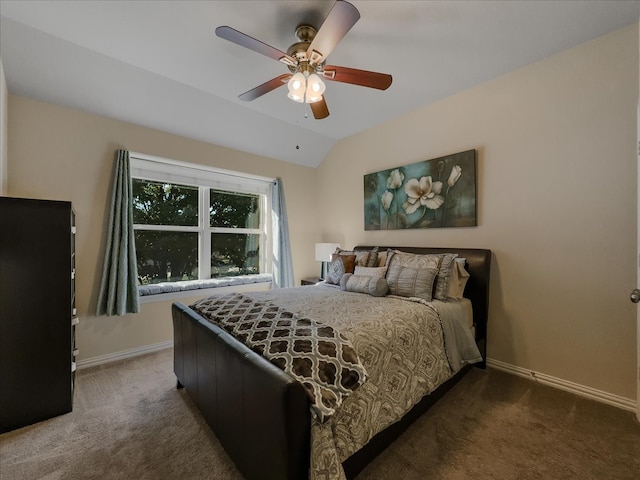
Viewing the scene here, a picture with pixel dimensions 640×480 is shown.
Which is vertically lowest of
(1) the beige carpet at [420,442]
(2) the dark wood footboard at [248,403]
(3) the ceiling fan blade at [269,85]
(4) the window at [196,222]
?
(1) the beige carpet at [420,442]

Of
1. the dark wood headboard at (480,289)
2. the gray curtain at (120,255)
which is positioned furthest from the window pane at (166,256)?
the dark wood headboard at (480,289)

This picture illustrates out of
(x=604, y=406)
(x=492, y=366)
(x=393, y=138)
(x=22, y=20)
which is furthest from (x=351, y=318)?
(x=22, y=20)

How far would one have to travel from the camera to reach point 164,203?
3361 mm

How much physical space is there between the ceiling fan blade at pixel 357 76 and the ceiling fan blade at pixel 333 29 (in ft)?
0.34

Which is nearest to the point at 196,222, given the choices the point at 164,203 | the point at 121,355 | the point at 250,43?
Answer: the point at 164,203

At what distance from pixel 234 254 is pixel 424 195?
2.65m

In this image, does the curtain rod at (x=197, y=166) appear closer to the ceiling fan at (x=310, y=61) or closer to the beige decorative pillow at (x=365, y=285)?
the ceiling fan at (x=310, y=61)

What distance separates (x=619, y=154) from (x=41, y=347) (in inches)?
170

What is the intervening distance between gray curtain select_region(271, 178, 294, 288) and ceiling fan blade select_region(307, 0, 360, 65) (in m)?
2.38

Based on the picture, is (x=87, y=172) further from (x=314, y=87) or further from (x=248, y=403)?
(x=248, y=403)

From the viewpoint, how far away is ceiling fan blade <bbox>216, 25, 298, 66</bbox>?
4.92 ft

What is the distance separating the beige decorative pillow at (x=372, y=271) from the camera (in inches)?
107

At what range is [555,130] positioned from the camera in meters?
2.28

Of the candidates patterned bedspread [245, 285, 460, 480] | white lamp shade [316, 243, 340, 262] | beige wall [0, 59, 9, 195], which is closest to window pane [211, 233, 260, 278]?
white lamp shade [316, 243, 340, 262]
